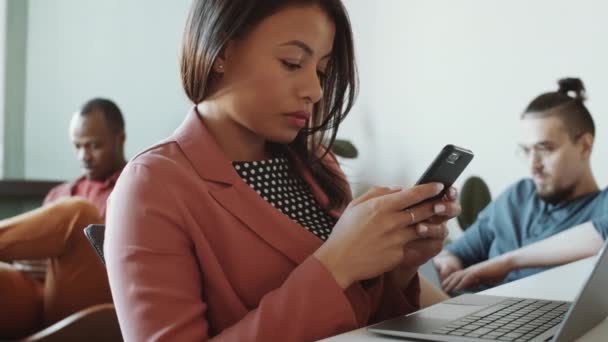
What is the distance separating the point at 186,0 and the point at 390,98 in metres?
1.24

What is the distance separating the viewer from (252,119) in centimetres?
102

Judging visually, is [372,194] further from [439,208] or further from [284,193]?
[284,193]

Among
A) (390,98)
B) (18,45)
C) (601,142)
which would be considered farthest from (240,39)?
(18,45)

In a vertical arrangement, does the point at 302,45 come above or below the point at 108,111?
above

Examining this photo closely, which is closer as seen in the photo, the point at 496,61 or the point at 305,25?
the point at 305,25

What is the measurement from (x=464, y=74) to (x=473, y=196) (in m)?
0.54

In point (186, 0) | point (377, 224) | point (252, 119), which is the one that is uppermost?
point (186, 0)

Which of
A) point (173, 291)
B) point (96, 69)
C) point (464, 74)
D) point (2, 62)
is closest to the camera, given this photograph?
point (173, 291)

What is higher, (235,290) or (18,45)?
(18,45)

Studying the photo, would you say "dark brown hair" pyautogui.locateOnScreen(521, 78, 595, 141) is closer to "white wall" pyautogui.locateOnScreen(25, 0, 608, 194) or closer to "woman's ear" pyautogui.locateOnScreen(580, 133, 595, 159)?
"woman's ear" pyautogui.locateOnScreen(580, 133, 595, 159)

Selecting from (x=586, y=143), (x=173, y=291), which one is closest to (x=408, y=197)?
(x=173, y=291)

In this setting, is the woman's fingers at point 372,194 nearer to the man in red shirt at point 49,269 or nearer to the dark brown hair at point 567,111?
the man in red shirt at point 49,269

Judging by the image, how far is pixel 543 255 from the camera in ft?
6.48

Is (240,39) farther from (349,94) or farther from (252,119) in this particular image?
(349,94)
